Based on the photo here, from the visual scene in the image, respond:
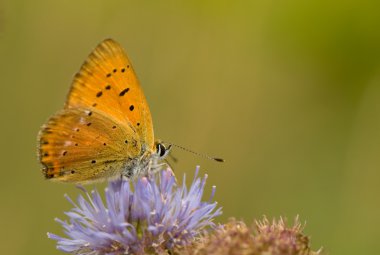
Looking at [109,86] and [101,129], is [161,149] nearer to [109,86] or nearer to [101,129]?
[101,129]

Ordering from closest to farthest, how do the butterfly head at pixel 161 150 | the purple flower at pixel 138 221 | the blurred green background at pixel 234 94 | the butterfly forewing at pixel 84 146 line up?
the purple flower at pixel 138 221, the butterfly forewing at pixel 84 146, the butterfly head at pixel 161 150, the blurred green background at pixel 234 94

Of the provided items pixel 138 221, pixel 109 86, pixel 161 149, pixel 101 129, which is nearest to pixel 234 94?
pixel 161 149

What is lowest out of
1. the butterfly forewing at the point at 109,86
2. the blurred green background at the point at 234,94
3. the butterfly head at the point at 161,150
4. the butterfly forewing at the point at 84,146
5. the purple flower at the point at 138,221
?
the purple flower at the point at 138,221

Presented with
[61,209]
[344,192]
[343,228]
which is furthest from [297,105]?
[61,209]

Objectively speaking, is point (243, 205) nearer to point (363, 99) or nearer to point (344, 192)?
point (344, 192)

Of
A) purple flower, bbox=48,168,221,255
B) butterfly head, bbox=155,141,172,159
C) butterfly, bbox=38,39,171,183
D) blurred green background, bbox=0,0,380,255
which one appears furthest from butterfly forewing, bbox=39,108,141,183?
blurred green background, bbox=0,0,380,255

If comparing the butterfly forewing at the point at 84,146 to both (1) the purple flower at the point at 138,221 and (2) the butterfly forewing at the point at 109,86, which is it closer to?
(2) the butterfly forewing at the point at 109,86

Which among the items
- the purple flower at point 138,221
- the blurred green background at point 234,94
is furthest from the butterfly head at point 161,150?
the blurred green background at point 234,94

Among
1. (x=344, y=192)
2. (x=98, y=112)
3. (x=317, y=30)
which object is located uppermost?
(x=317, y=30)
